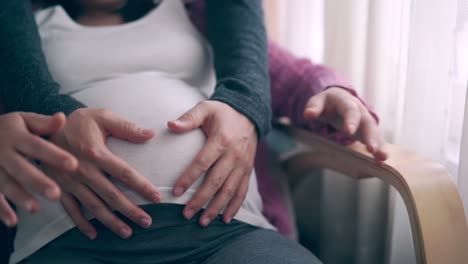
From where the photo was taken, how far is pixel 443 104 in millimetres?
775

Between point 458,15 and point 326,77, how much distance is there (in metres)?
0.27

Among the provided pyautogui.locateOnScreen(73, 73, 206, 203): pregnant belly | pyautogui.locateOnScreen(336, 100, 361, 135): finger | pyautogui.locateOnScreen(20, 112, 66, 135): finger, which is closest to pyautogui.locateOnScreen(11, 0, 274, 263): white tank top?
pyautogui.locateOnScreen(73, 73, 206, 203): pregnant belly

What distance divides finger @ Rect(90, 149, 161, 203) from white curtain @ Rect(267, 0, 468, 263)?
507 millimetres

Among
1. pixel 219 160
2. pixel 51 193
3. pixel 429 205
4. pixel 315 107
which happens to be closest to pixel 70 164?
pixel 51 193

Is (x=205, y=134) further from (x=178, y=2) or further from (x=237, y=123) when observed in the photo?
(x=178, y=2)

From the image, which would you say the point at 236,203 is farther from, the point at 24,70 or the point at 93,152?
the point at 24,70

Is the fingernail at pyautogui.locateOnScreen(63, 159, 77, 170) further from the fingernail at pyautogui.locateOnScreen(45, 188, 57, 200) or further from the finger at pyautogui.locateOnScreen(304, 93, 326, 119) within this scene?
the finger at pyautogui.locateOnScreen(304, 93, 326, 119)

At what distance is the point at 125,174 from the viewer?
0.63 meters

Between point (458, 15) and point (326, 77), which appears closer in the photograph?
point (458, 15)

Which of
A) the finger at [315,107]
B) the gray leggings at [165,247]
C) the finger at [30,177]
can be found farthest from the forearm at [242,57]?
the finger at [30,177]

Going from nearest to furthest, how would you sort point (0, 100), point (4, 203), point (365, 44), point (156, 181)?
1. point (4, 203)
2. point (156, 181)
3. point (0, 100)
4. point (365, 44)

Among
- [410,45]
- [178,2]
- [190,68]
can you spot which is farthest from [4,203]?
[410,45]

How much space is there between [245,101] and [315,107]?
0.42 feet

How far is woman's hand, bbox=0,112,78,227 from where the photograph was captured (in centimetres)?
54
